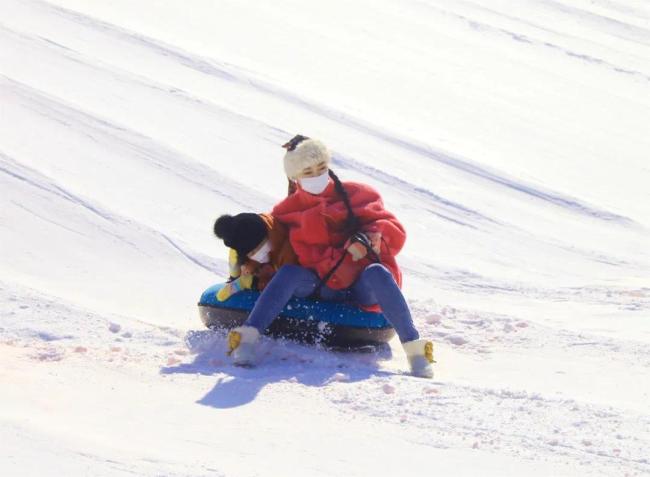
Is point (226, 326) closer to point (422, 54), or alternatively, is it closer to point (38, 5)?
point (38, 5)

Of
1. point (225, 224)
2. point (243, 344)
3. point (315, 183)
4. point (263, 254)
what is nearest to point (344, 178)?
point (315, 183)

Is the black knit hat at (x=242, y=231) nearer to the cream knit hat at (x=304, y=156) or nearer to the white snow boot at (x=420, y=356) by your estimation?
the cream knit hat at (x=304, y=156)

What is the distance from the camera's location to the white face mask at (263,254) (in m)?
4.50

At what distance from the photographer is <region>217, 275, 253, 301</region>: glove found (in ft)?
14.9

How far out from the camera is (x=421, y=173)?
305 inches

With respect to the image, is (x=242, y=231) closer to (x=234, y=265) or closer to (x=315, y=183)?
(x=234, y=265)

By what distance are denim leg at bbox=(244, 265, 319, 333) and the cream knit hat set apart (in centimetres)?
41

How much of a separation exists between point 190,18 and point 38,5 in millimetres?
1298

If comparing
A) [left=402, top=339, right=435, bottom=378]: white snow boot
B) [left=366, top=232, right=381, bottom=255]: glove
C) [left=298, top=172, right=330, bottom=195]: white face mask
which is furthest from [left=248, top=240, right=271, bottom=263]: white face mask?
[left=402, top=339, right=435, bottom=378]: white snow boot

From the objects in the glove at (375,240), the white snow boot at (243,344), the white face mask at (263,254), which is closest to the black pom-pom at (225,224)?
the white face mask at (263,254)

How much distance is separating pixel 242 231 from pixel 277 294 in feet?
0.96

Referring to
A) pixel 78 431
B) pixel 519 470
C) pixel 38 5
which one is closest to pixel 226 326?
pixel 78 431

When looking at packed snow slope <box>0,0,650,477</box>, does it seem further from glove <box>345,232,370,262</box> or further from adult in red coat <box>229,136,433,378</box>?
glove <box>345,232,370,262</box>

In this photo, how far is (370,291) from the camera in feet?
14.5
